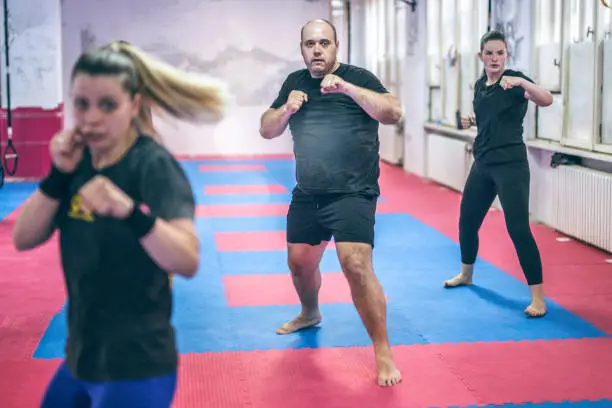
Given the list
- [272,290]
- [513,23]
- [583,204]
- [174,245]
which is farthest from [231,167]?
[174,245]

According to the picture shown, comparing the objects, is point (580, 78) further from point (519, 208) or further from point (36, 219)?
point (36, 219)

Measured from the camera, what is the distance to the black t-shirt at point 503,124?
5.03 m

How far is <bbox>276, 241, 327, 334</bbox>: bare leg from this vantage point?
170 inches

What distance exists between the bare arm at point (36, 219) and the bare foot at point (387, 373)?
2.23 m

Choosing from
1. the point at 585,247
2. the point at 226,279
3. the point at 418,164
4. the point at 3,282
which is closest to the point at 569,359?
the point at 226,279

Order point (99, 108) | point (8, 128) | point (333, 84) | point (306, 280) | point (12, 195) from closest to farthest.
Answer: point (99, 108)
point (333, 84)
point (306, 280)
point (12, 195)
point (8, 128)

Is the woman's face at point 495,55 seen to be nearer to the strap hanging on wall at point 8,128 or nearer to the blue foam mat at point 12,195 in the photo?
the blue foam mat at point 12,195

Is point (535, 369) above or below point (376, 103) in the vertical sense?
below

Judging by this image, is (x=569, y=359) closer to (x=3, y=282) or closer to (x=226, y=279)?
(x=226, y=279)

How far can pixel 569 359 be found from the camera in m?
4.21

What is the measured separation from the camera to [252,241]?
753 centimetres

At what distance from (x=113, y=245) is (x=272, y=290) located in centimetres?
393

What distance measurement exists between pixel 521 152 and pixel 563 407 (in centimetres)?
189

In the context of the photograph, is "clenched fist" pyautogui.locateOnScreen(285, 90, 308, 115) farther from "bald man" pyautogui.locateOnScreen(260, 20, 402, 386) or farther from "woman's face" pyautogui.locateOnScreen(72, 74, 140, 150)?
"woman's face" pyautogui.locateOnScreen(72, 74, 140, 150)
